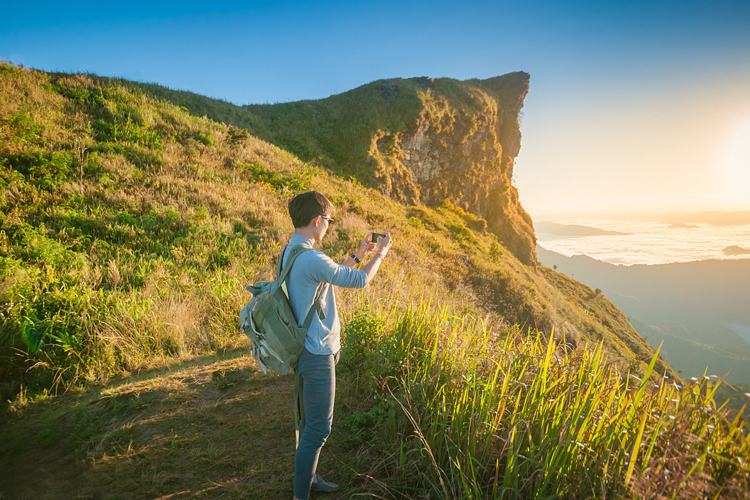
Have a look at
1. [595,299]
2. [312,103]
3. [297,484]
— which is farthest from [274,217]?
[595,299]

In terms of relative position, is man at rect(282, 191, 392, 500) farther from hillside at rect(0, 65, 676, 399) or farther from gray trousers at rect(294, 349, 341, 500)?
hillside at rect(0, 65, 676, 399)

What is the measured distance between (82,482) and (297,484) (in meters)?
1.88

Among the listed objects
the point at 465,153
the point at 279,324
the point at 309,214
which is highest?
the point at 465,153

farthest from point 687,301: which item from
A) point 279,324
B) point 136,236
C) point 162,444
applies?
point 136,236

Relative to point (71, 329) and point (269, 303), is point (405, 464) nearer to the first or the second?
point (269, 303)

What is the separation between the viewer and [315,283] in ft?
6.61

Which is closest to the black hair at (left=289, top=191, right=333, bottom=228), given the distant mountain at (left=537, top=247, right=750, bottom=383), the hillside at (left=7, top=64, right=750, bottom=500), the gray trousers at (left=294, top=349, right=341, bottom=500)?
the gray trousers at (left=294, top=349, right=341, bottom=500)

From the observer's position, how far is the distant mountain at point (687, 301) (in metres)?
82.7

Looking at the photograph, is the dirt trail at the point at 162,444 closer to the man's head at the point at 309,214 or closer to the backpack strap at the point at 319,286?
the backpack strap at the point at 319,286

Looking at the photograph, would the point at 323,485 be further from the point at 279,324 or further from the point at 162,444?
the point at 162,444

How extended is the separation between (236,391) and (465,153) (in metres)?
36.6

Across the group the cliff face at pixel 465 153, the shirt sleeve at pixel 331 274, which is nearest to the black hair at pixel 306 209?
the shirt sleeve at pixel 331 274

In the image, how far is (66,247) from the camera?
18.5 feet

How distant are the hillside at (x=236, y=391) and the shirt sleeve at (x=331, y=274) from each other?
1.27 m
